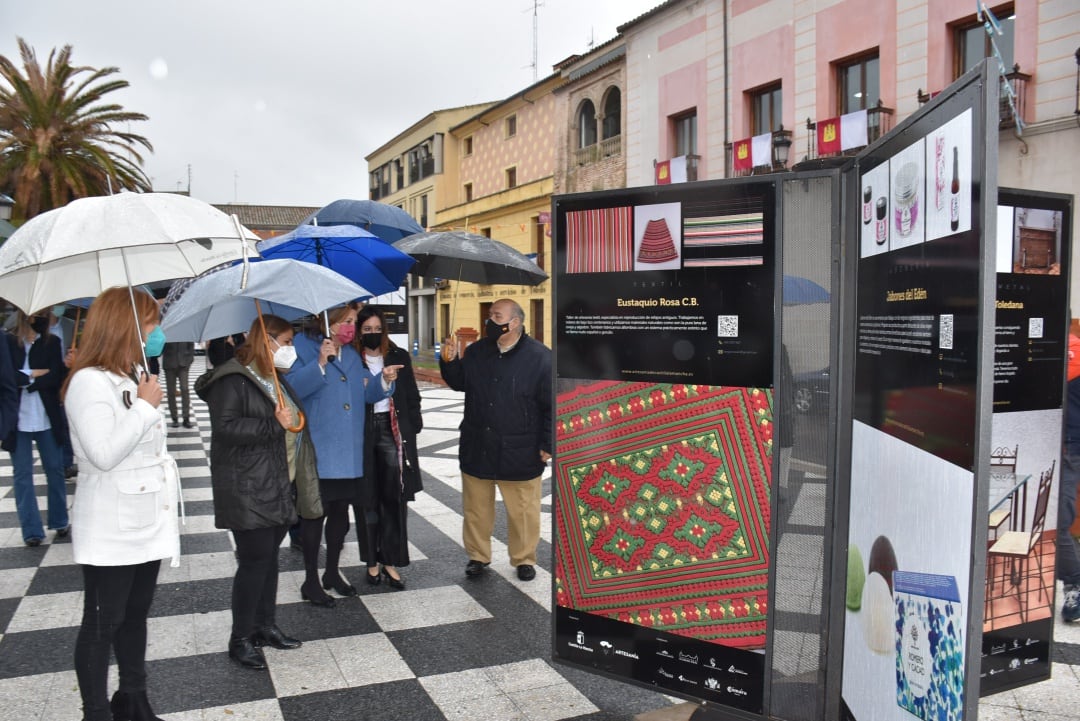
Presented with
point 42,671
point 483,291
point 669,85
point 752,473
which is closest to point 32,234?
point 42,671

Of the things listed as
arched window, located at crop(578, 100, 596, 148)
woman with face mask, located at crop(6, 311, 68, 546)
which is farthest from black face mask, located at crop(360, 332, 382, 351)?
arched window, located at crop(578, 100, 596, 148)

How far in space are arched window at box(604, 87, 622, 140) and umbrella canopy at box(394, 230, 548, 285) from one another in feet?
62.6

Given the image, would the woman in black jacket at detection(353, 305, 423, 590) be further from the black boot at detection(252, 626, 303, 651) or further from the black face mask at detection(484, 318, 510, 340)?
the black boot at detection(252, 626, 303, 651)

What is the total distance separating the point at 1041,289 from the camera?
360cm

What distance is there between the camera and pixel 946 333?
1.92 metres

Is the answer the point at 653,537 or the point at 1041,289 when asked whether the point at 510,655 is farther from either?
the point at 1041,289

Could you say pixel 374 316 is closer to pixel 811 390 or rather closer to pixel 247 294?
pixel 247 294

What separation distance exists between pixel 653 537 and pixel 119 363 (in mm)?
2001

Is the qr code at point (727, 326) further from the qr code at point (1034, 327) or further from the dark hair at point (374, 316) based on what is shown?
the dark hair at point (374, 316)

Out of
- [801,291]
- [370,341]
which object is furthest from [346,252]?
[801,291]

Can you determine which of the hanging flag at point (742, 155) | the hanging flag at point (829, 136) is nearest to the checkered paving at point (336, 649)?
the hanging flag at point (829, 136)

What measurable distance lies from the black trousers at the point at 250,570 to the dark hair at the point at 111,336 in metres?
1.02

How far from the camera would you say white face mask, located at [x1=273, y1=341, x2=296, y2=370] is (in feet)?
12.8

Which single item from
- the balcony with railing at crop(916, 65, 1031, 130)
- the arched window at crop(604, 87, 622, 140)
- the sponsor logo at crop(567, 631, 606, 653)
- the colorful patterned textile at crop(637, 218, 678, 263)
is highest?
the arched window at crop(604, 87, 622, 140)
